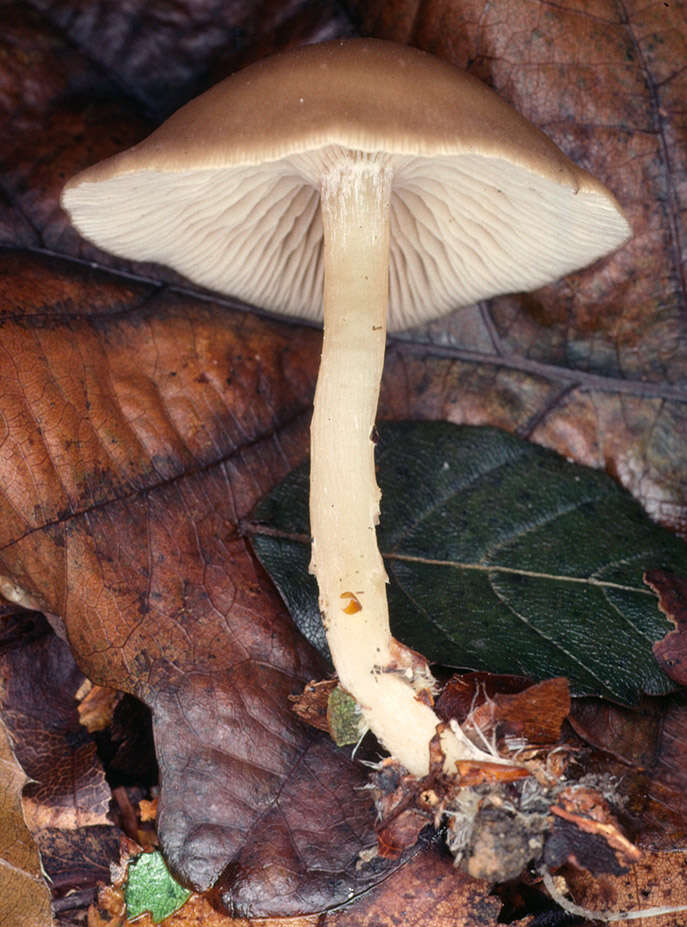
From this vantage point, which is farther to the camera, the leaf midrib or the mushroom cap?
the leaf midrib

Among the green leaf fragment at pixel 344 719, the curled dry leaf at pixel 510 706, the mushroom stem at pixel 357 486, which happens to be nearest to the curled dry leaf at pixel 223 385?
the green leaf fragment at pixel 344 719

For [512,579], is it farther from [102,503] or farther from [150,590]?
[102,503]

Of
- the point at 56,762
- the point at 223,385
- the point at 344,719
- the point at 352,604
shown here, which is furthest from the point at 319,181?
the point at 56,762

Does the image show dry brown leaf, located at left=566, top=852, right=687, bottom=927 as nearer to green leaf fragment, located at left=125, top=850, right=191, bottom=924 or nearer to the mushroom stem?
the mushroom stem

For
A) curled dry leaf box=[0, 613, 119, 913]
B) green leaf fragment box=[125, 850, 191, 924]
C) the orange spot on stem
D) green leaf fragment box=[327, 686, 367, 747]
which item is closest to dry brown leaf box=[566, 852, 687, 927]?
green leaf fragment box=[327, 686, 367, 747]

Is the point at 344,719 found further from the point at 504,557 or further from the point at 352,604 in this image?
the point at 504,557

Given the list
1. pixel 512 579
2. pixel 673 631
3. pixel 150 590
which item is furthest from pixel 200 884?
pixel 673 631
